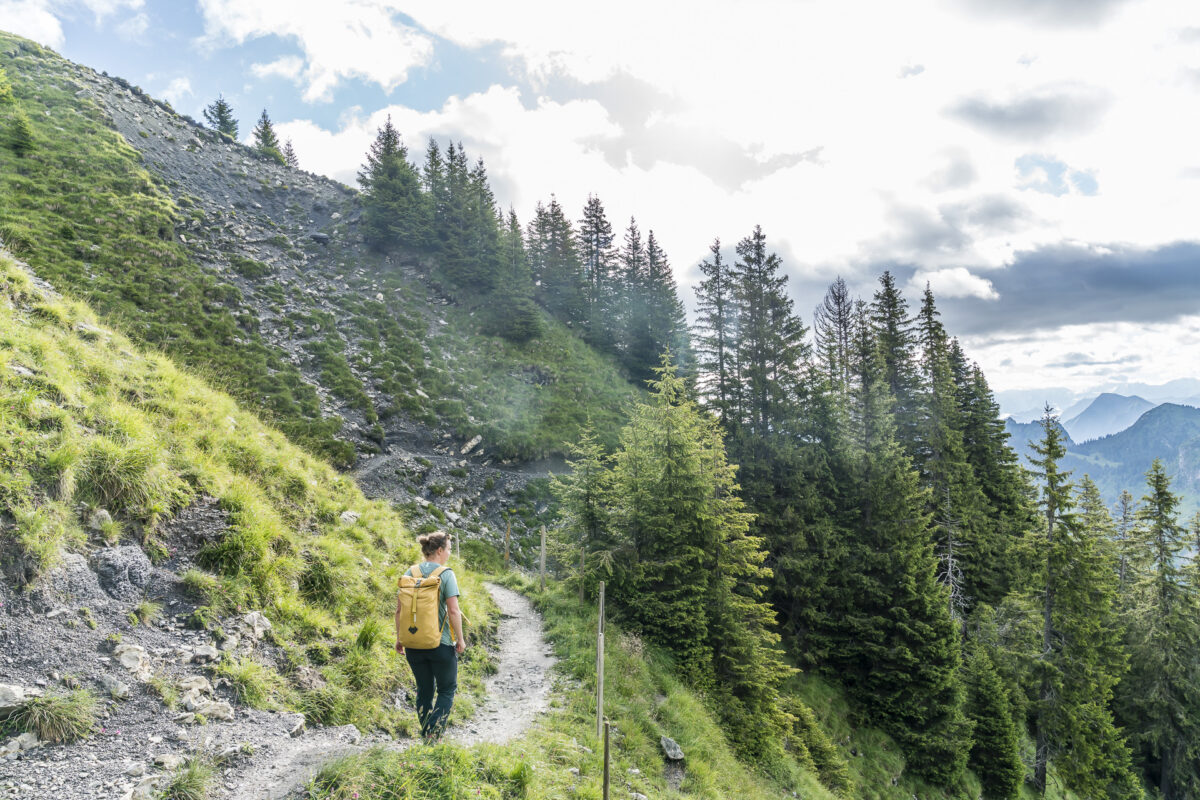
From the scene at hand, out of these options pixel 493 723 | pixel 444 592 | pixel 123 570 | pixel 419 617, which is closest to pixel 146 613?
pixel 123 570

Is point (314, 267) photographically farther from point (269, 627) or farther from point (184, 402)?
point (269, 627)

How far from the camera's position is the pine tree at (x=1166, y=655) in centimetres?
3036

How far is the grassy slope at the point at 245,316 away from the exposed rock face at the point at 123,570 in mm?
15555

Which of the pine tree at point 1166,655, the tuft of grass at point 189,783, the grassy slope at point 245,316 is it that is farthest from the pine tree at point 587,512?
the pine tree at point 1166,655

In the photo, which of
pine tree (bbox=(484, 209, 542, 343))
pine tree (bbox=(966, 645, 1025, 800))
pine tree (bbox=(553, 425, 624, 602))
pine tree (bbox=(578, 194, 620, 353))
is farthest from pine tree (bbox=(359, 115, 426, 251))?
pine tree (bbox=(966, 645, 1025, 800))

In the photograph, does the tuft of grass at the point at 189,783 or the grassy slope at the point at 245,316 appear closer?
the tuft of grass at the point at 189,783

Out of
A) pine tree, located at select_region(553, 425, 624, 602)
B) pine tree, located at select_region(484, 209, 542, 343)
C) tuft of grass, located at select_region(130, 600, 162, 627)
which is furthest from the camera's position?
pine tree, located at select_region(484, 209, 542, 343)

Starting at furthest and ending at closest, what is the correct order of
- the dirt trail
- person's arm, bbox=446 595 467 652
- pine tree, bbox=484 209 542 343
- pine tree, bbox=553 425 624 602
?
pine tree, bbox=484 209 542 343, pine tree, bbox=553 425 624 602, person's arm, bbox=446 595 467 652, the dirt trail

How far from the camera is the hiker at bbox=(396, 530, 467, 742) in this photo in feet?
19.4

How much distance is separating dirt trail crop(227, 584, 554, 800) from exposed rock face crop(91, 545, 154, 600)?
2848mm

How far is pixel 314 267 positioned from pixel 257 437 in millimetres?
33451

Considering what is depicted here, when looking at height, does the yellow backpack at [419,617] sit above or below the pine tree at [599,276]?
below

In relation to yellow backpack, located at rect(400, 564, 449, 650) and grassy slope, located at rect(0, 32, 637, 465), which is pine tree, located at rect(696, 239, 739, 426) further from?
yellow backpack, located at rect(400, 564, 449, 650)

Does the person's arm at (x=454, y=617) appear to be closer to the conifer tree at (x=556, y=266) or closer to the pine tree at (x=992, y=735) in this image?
the pine tree at (x=992, y=735)
